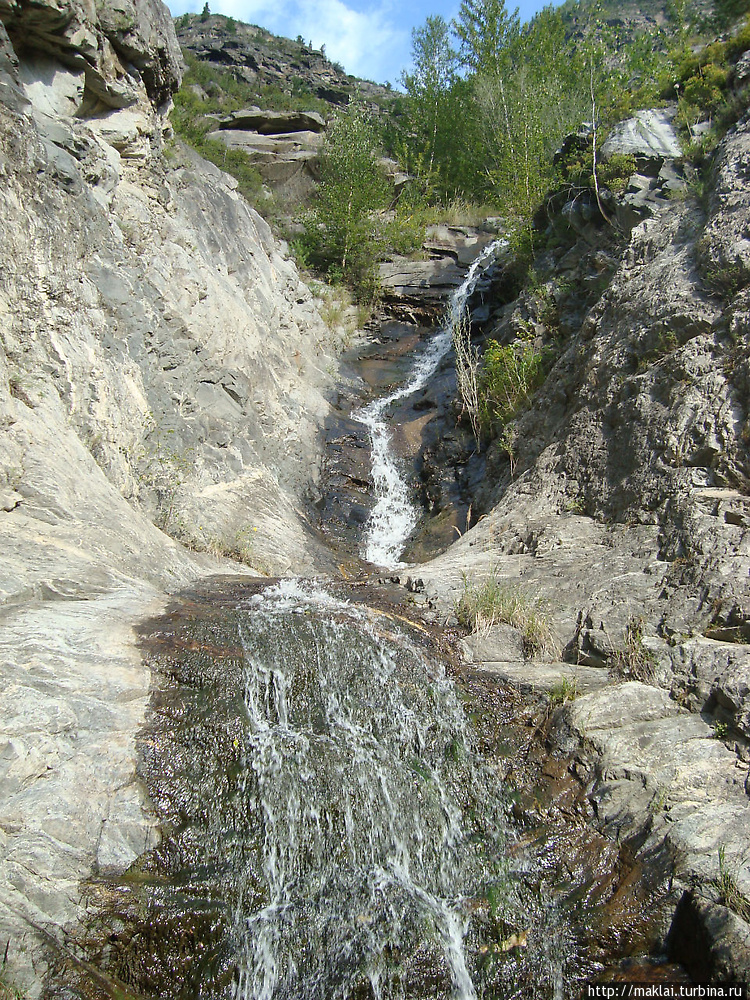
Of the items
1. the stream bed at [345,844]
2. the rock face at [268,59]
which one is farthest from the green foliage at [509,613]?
the rock face at [268,59]

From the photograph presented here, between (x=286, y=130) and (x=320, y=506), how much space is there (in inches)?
819

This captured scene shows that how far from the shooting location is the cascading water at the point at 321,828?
154 inches

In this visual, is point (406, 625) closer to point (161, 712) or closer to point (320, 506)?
point (161, 712)

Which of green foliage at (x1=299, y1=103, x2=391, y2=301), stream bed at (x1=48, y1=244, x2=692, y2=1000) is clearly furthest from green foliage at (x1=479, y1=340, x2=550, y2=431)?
green foliage at (x1=299, y1=103, x2=391, y2=301)

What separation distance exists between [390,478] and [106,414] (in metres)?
6.37

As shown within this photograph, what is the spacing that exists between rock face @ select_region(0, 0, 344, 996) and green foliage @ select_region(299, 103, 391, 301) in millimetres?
4820

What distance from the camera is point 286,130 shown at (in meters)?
25.8

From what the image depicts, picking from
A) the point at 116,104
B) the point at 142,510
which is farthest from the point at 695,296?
the point at 116,104

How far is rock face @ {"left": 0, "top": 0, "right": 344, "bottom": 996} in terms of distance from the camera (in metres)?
4.09

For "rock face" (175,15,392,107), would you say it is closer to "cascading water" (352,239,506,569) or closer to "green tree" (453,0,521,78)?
"green tree" (453,0,521,78)

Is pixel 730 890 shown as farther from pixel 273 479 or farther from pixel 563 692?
pixel 273 479

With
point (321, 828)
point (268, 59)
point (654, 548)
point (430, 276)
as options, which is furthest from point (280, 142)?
point (321, 828)

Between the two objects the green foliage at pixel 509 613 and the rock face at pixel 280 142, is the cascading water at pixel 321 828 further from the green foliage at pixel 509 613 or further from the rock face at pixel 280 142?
the rock face at pixel 280 142

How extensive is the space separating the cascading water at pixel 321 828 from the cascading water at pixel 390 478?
5099 millimetres
